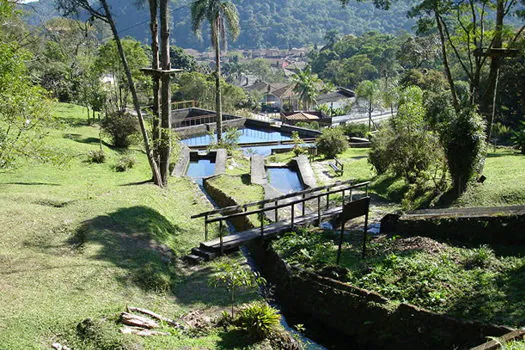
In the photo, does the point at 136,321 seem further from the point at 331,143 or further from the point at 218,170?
the point at 331,143

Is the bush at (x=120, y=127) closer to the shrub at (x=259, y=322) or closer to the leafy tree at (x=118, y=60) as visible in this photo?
the leafy tree at (x=118, y=60)

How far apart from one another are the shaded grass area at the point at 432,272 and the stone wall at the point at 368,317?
1.14 feet

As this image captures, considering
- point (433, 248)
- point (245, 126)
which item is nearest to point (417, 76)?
point (245, 126)

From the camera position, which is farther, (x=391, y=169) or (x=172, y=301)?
(x=391, y=169)

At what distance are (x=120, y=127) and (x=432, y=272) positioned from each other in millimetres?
21761

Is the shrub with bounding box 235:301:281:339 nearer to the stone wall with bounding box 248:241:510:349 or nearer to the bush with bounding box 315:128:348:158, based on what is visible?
the stone wall with bounding box 248:241:510:349

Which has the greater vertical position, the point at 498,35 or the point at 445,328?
the point at 498,35

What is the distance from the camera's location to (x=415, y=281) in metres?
9.55

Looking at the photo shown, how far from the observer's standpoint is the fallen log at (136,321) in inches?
313

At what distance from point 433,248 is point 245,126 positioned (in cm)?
3718

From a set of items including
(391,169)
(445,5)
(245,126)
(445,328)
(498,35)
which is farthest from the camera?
(245,126)

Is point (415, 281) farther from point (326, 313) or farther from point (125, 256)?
point (125, 256)

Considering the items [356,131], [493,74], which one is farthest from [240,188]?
[356,131]

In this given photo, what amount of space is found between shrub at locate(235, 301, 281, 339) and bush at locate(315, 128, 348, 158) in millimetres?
21847
